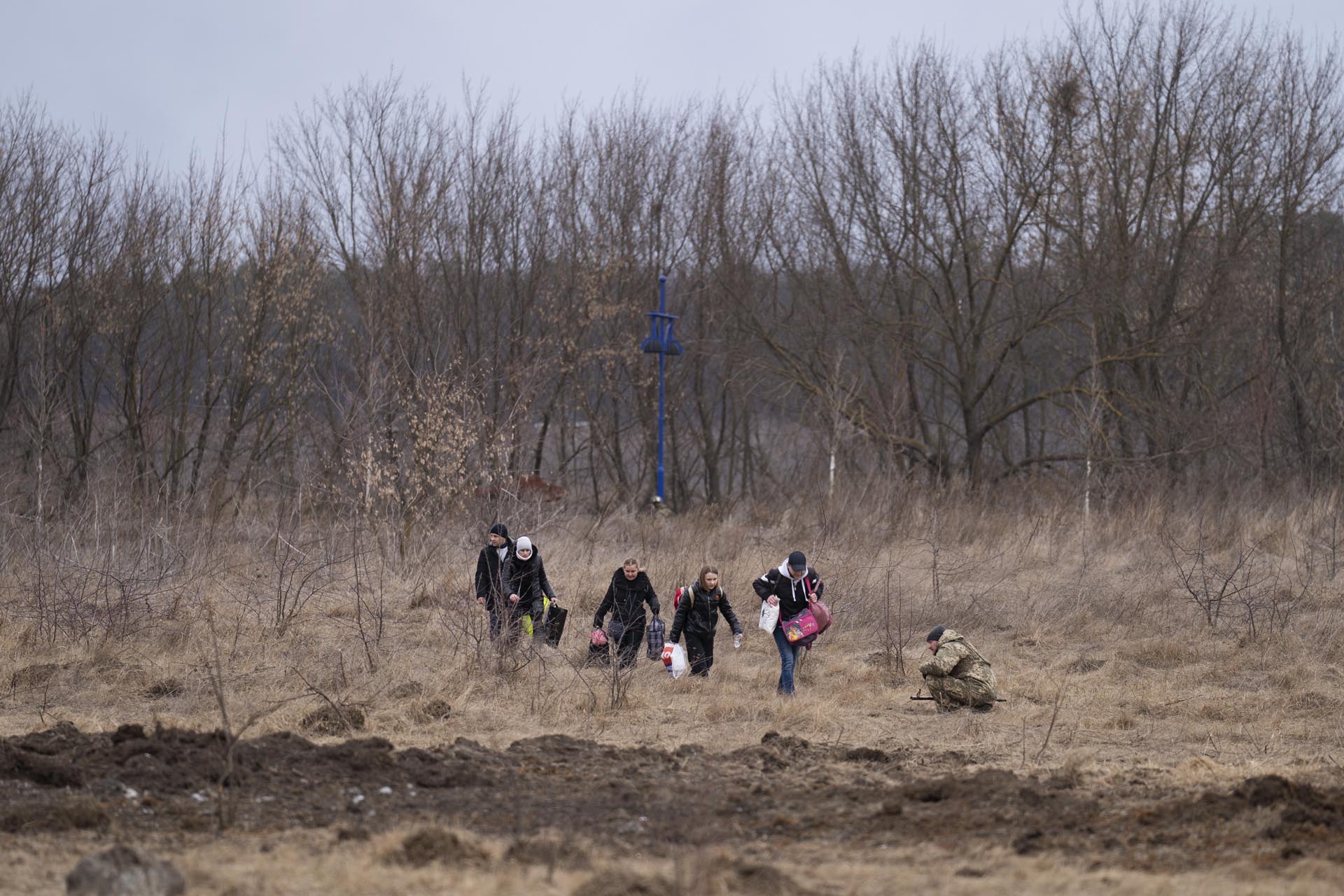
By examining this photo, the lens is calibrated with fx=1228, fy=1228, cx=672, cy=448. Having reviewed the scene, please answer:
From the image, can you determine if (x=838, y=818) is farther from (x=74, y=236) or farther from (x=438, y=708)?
(x=74, y=236)

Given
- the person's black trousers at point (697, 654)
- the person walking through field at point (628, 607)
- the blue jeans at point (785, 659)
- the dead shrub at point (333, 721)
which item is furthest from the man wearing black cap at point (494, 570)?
the blue jeans at point (785, 659)

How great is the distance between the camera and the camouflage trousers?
9039 mm

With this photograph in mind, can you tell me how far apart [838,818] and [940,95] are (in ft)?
63.4

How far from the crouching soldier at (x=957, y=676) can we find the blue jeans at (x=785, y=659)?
104 cm

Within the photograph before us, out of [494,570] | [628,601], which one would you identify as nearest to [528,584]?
[494,570]

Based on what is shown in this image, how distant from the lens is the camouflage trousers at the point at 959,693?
9.04 metres

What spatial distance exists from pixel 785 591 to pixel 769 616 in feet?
1.09

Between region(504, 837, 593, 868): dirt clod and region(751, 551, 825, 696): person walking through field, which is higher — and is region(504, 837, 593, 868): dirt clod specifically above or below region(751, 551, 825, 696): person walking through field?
below

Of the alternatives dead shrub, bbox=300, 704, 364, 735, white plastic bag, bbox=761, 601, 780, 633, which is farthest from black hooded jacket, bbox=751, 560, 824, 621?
dead shrub, bbox=300, 704, 364, 735

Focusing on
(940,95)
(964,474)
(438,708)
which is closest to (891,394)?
(964,474)

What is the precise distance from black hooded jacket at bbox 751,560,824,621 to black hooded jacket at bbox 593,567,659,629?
107 centimetres

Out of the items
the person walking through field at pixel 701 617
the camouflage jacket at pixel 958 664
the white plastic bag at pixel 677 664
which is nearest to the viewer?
the camouflage jacket at pixel 958 664

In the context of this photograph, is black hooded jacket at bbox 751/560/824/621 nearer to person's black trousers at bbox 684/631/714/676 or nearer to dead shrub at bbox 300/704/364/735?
person's black trousers at bbox 684/631/714/676

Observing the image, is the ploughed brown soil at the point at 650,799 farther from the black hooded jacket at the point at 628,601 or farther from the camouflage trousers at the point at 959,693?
the black hooded jacket at the point at 628,601
